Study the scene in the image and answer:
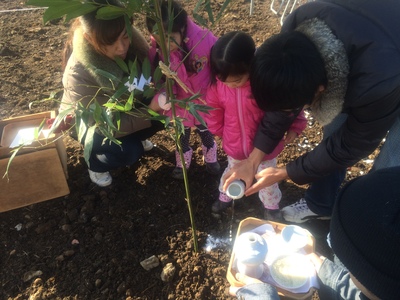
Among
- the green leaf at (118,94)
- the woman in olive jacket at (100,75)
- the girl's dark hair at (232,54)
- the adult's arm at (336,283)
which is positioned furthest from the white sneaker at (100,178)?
the adult's arm at (336,283)

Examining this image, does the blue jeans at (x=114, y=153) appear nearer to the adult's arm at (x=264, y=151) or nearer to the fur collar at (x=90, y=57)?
the fur collar at (x=90, y=57)

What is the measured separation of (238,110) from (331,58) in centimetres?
59

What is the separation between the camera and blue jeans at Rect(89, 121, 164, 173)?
2107mm

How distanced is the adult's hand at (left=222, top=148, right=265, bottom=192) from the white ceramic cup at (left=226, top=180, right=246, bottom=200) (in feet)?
0.08

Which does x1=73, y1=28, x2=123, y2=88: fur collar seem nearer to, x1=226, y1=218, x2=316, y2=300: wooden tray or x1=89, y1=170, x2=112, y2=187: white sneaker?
x1=89, y1=170, x2=112, y2=187: white sneaker

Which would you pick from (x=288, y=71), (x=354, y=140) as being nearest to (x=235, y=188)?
(x=354, y=140)

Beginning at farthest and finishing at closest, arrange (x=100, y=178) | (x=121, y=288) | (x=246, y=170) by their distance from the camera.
A: (x=100, y=178), (x=121, y=288), (x=246, y=170)

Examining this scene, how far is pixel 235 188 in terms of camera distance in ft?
5.28

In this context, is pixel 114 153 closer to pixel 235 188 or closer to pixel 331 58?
pixel 235 188

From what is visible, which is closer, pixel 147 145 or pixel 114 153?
pixel 114 153

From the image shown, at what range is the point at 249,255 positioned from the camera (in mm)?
1302

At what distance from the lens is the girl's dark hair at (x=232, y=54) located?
1449 millimetres

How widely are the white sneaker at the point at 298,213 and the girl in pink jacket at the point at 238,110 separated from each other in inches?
3.2

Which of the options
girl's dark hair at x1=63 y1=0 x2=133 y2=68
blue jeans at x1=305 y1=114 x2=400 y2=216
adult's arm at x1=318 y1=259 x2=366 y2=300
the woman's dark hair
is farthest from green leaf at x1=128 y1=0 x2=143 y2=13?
blue jeans at x1=305 y1=114 x2=400 y2=216
